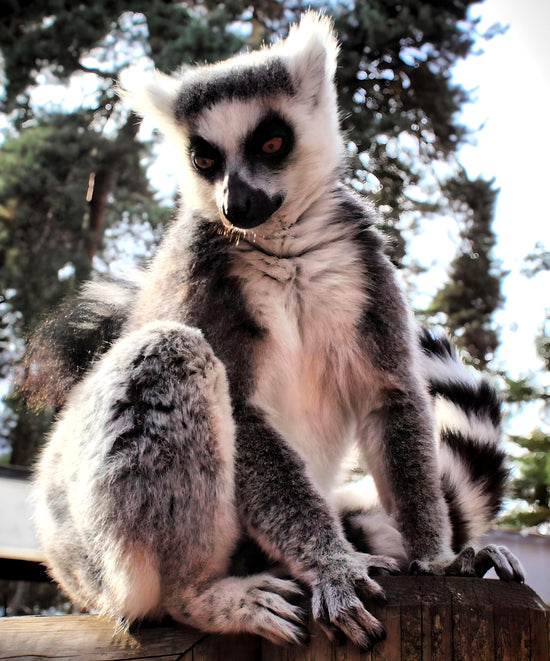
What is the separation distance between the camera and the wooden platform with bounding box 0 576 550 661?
177 centimetres

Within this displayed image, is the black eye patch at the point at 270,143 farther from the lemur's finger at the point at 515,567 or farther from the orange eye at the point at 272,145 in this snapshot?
the lemur's finger at the point at 515,567

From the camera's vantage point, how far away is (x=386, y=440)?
2717 mm

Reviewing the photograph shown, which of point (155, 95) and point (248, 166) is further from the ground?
point (155, 95)

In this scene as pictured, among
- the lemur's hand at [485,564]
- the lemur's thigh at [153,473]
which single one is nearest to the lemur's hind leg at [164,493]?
the lemur's thigh at [153,473]

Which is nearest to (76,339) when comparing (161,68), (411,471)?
(411,471)

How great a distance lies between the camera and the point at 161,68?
25.7ft

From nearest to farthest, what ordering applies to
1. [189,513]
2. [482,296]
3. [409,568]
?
[189,513], [409,568], [482,296]

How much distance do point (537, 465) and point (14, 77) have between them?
893 cm

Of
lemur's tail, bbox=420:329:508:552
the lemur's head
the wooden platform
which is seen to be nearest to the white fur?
lemur's tail, bbox=420:329:508:552

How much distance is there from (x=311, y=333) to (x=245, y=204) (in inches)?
23.0

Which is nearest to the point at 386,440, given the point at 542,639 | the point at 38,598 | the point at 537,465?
the point at 542,639

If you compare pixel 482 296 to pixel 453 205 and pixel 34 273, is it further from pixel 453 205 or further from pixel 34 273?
pixel 34 273

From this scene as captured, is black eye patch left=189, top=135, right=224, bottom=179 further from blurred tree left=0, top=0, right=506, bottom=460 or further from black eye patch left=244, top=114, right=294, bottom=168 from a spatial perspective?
blurred tree left=0, top=0, right=506, bottom=460

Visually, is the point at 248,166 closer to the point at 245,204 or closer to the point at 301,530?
the point at 245,204
